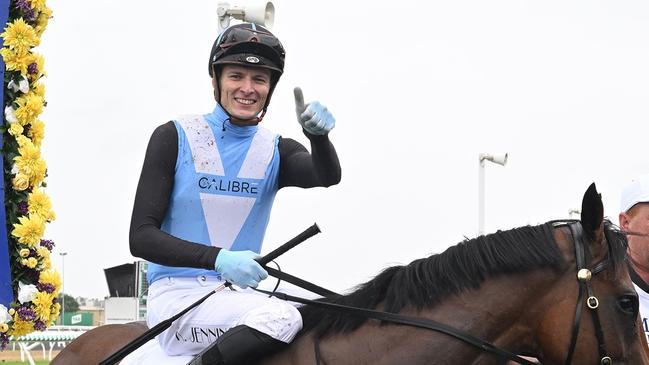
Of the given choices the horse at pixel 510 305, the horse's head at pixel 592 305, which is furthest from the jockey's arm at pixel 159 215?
the horse's head at pixel 592 305

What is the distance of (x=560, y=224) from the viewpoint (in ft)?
13.9

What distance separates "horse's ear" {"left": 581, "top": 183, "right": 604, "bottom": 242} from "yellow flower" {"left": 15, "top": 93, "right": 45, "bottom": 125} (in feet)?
16.9

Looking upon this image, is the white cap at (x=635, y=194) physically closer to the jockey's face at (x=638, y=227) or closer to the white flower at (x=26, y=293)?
the jockey's face at (x=638, y=227)

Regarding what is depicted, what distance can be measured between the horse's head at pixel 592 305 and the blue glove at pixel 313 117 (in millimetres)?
1279

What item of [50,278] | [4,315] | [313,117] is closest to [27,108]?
[50,278]

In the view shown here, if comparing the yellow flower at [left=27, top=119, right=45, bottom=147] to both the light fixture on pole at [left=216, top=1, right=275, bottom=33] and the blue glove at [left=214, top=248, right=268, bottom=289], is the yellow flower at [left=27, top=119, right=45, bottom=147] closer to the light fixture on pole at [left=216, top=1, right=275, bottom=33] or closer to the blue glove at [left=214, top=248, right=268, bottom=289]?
the light fixture on pole at [left=216, top=1, right=275, bottom=33]

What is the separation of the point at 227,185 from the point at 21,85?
3496mm

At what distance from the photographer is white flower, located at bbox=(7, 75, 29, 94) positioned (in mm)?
7484

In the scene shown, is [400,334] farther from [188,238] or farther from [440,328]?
[188,238]

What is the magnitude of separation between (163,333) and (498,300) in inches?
70.8

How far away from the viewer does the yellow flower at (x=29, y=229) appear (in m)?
7.45

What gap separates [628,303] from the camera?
399cm

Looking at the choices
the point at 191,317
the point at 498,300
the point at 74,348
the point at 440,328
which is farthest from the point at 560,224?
the point at 74,348

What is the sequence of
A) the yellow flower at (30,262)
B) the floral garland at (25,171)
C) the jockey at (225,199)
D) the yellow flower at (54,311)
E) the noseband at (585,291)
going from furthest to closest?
the yellow flower at (54,311) < the yellow flower at (30,262) < the floral garland at (25,171) < the jockey at (225,199) < the noseband at (585,291)
